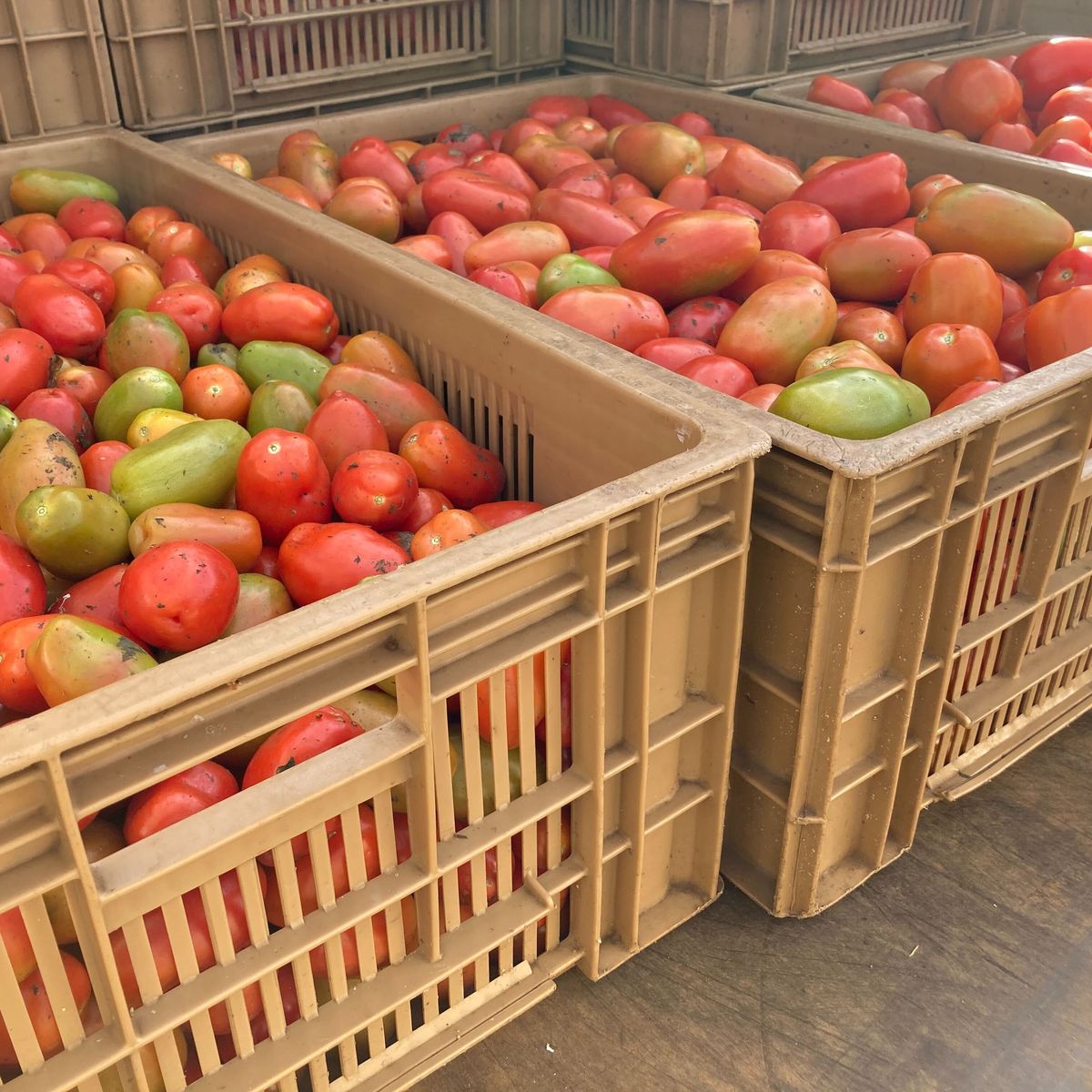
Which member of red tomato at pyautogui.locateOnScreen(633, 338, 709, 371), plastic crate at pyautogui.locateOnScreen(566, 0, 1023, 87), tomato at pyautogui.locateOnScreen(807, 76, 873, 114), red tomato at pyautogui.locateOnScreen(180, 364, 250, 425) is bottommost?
red tomato at pyautogui.locateOnScreen(180, 364, 250, 425)

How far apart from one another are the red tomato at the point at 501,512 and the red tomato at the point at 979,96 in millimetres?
1969

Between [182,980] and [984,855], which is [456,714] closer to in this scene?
[182,980]

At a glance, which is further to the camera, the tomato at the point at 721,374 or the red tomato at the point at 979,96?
the red tomato at the point at 979,96

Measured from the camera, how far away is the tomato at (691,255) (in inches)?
70.9

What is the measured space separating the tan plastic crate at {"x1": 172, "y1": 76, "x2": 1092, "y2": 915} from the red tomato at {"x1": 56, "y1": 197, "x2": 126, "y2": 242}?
2.26 feet

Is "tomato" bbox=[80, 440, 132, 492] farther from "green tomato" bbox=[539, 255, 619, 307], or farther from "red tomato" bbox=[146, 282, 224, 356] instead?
"green tomato" bbox=[539, 255, 619, 307]

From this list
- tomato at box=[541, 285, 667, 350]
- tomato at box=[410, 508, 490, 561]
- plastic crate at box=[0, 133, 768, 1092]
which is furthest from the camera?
tomato at box=[541, 285, 667, 350]

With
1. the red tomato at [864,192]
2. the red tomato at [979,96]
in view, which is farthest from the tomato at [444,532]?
the red tomato at [979,96]

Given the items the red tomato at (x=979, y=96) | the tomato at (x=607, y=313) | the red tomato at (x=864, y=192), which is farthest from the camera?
the red tomato at (x=979, y=96)

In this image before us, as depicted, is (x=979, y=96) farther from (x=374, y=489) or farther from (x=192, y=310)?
(x=374, y=489)

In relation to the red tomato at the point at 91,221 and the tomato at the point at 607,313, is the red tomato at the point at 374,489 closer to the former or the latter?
the tomato at the point at 607,313

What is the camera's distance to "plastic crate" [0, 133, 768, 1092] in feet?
2.93

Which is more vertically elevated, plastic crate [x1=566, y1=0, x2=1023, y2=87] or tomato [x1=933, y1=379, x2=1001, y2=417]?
plastic crate [x1=566, y1=0, x2=1023, y2=87]

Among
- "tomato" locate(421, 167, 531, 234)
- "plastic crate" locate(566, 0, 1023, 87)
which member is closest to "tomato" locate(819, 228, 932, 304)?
"tomato" locate(421, 167, 531, 234)
